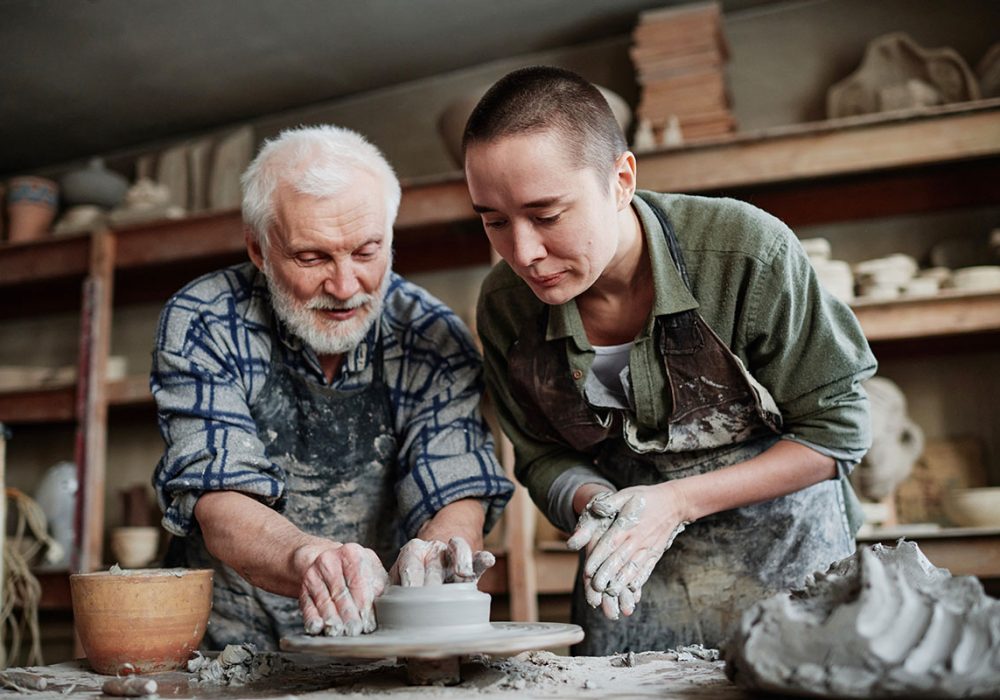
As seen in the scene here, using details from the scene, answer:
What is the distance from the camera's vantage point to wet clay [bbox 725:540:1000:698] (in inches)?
41.5

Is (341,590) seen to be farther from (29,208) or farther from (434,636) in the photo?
(29,208)

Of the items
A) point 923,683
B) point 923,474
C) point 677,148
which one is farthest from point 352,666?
point 923,474

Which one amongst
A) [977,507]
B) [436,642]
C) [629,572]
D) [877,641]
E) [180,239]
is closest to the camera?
[877,641]

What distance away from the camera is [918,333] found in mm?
3258

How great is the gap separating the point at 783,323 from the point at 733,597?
2.11 ft

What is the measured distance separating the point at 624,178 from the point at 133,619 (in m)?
1.23

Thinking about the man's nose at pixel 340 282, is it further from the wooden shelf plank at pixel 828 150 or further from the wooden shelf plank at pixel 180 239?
the wooden shelf plank at pixel 180 239

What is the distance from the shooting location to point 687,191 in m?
3.55

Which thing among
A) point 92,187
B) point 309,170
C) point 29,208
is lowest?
point 309,170

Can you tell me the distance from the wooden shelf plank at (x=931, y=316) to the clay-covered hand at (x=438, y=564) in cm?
227

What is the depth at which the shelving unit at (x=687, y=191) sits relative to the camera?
3227 mm

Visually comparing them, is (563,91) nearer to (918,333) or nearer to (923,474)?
(918,333)

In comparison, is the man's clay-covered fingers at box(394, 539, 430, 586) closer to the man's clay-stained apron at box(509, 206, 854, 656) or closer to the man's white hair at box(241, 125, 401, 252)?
the man's clay-stained apron at box(509, 206, 854, 656)

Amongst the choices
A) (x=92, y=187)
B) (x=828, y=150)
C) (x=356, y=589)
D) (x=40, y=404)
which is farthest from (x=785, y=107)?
(x=40, y=404)
